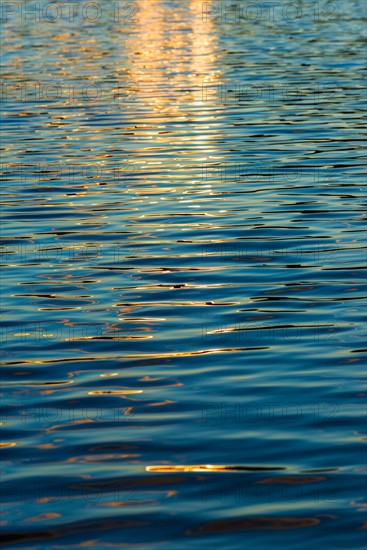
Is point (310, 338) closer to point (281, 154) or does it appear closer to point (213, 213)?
point (213, 213)

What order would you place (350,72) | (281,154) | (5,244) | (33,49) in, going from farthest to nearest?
(33,49) < (350,72) < (281,154) < (5,244)

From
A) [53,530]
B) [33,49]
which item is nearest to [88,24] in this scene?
[33,49]

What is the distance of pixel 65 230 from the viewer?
15172mm

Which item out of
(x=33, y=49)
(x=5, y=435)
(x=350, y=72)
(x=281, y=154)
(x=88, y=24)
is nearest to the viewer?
(x=5, y=435)

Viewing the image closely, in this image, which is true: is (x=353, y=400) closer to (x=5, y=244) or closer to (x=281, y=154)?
(x=5, y=244)

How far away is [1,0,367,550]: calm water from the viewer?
23.6 feet

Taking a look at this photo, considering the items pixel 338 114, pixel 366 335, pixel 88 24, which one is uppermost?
pixel 366 335

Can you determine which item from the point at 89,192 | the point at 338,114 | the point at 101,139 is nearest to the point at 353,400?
the point at 89,192

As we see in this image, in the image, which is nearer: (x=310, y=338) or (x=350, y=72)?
(x=310, y=338)

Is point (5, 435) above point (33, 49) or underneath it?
above

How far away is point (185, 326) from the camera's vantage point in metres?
10.9

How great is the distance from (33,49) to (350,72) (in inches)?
500

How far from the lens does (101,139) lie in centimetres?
2283

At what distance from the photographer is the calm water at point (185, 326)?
7.20m
